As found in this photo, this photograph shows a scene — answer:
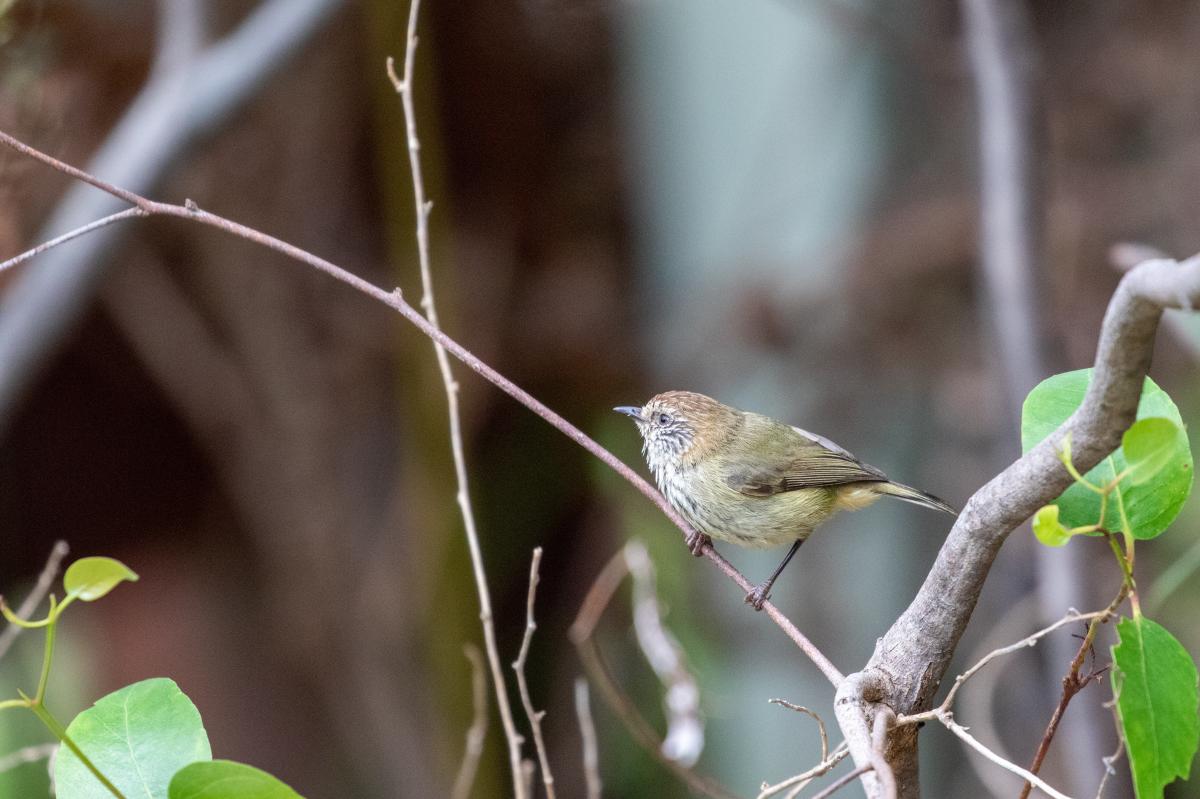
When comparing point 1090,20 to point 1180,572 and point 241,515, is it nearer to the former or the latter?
point 1180,572

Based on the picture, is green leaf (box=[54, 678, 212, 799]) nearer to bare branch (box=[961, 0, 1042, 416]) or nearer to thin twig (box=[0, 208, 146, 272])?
thin twig (box=[0, 208, 146, 272])

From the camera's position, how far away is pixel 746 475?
2881 millimetres

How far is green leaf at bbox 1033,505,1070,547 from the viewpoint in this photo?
1080 millimetres

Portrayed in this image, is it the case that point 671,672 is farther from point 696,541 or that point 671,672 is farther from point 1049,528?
point 1049,528

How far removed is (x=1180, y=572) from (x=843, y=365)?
9.24ft

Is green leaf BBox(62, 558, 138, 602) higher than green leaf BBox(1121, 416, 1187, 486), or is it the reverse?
green leaf BBox(1121, 416, 1187, 486)

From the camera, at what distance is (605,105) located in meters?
5.15

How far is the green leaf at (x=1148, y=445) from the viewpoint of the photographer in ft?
3.44

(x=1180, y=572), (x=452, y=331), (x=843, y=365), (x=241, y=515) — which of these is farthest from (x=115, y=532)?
(x=1180, y=572)

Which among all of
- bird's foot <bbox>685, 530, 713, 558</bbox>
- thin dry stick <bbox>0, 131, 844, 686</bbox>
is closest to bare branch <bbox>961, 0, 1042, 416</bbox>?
bird's foot <bbox>685, 530, 713, 558</bbox>

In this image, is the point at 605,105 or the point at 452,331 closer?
the point at 452,331

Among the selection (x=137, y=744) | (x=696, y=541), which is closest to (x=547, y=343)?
(x=696, y=541)

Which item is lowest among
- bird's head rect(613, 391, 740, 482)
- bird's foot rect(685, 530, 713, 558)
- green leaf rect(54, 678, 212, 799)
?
green leaf rect(54, 678, 212, 799)

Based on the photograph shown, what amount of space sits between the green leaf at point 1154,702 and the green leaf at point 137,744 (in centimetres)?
97
